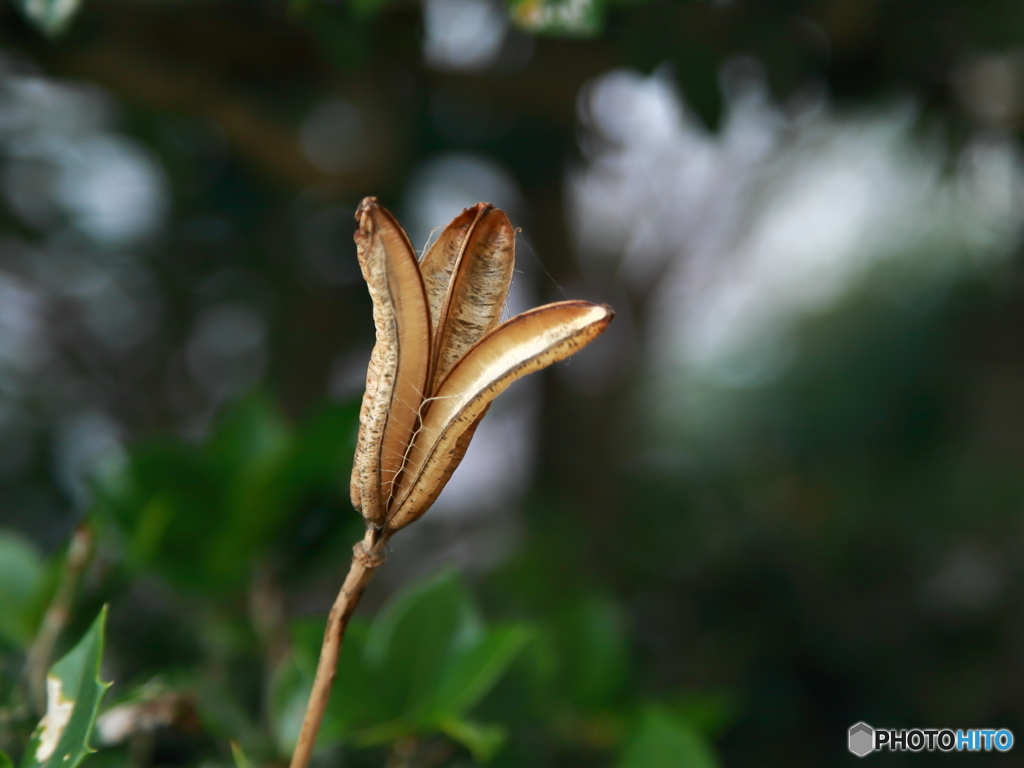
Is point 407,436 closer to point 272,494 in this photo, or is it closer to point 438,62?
point 272,494

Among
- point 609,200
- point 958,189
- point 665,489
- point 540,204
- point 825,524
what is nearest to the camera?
point 958,189

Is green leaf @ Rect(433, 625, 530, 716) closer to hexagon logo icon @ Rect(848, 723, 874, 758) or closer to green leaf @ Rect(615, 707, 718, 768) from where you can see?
green leaf @ Rect(615, 707, 718, 768)

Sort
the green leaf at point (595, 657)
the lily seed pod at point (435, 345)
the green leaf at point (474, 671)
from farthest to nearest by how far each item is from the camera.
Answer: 1. the green leaf at point (595, 657)
2. the green leaf at point (474, 671)
3. the lily seed pod at point (435, 345)

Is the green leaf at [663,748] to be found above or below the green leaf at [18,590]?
below

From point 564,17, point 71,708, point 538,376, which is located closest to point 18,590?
point 71,708

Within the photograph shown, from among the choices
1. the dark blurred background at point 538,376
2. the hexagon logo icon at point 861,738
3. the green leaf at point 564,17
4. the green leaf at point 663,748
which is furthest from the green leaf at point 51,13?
the hexagon logo icon at point 861,738

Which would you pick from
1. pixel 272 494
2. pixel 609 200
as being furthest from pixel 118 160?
pixel 272 494

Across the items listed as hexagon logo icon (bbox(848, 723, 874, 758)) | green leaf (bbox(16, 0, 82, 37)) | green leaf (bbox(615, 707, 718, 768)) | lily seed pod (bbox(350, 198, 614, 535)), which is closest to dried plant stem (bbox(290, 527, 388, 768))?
lily seed pod (bbox(350, 198, 614, 535))

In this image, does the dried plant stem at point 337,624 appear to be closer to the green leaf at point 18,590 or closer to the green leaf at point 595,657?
the green leaf at point 18,590
